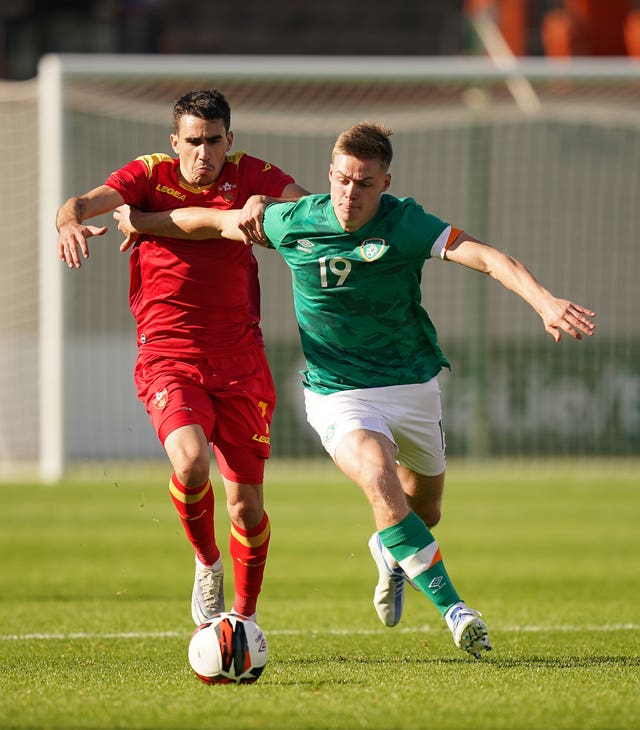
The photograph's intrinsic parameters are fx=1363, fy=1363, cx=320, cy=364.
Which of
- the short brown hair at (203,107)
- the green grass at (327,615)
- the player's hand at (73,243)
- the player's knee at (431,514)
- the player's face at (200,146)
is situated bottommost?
the green grass at (327,615)

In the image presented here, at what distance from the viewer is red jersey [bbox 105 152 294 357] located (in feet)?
21.5

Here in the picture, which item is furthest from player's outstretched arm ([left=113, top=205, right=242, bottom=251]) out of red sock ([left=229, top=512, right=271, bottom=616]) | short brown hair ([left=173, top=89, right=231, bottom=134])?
red sock ([left=229, top=512, right=271, bottom=616])

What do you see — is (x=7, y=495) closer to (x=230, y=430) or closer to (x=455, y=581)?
(x=455, y=581)

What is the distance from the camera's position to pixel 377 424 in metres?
6.11

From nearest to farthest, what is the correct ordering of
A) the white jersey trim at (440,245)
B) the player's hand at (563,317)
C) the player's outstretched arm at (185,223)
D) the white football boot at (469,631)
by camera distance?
the player's hand at (563,317) < the white football boot at (469,631) < the white jersey trim at (440,245) < the player's outstretched arm at (185,223)

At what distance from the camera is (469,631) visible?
18.1ft

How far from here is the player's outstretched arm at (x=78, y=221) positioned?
5.93 meters

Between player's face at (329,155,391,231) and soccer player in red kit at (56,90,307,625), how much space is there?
0.51 meters

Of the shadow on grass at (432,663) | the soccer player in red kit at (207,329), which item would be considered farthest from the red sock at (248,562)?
the shadow on grass at (432,663)

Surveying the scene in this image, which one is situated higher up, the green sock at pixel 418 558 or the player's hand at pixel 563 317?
the player's hand at pixel 563 317

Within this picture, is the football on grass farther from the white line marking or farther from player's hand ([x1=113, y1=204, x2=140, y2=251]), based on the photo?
player's hand ([x1=113, y1=204, x2=140, y2=251])

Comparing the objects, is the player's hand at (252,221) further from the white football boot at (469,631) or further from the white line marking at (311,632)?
the white line marking at (311,632)

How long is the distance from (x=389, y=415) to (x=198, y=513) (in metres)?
1.02

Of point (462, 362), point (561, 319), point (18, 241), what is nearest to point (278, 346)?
point (462, 362)
